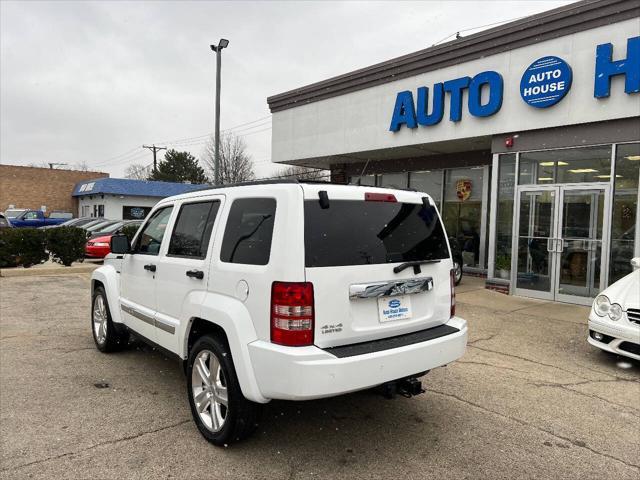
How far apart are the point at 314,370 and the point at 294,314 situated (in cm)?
35

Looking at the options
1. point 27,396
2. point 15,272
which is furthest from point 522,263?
point 15,272

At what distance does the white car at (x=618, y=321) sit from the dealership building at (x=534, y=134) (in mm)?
3725

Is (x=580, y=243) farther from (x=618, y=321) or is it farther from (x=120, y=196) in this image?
(x=120, y=196)

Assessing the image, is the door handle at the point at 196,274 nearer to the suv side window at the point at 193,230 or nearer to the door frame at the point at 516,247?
the suv side window at the point at 193,230

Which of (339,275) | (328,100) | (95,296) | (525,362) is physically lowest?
(525,362)

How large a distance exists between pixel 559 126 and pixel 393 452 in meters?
8.61

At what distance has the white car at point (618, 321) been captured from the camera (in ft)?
17.1

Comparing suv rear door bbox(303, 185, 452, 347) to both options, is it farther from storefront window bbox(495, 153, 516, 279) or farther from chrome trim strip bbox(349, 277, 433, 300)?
storefront window bbox(495, 153, 516, 279)

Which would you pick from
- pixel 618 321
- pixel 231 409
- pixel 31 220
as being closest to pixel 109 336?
pixel 231 409

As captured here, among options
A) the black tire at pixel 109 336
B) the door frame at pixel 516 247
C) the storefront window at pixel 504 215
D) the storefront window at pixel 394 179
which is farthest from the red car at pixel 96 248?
the door frame at pixel 516 247

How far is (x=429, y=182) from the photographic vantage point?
48.4ft

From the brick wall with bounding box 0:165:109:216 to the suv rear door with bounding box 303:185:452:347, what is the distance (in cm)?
4277

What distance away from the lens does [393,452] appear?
11.1ft

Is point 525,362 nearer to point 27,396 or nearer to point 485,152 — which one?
point 27,396
